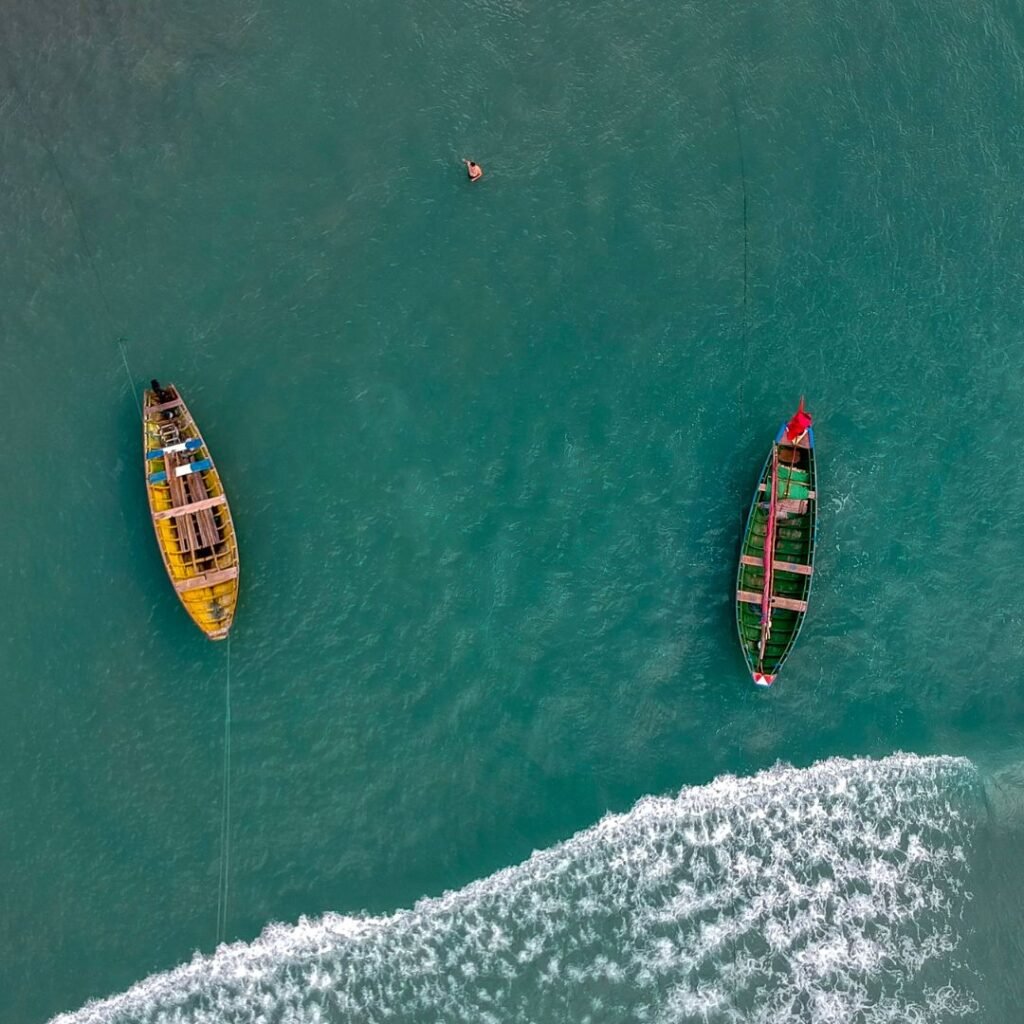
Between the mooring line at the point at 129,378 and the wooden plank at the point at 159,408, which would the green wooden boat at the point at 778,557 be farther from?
the mooring line at the point at 129,378

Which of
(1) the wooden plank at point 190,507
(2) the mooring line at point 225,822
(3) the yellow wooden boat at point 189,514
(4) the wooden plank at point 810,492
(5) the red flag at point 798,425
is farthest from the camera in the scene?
(4) the wooden plank at point 810,492

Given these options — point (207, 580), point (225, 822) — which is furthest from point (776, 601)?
point (225, 822)

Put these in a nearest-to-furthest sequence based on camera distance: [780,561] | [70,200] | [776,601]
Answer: [70,200], [776,601], [780,561]

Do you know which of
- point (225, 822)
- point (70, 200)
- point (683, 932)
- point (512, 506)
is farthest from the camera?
point (512, 506)

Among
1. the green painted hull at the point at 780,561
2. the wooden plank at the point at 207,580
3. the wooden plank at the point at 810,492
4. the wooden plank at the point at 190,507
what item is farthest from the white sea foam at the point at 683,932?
the wooden plank at the point at 190,507

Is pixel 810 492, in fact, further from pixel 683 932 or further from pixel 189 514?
pixel 189 514
